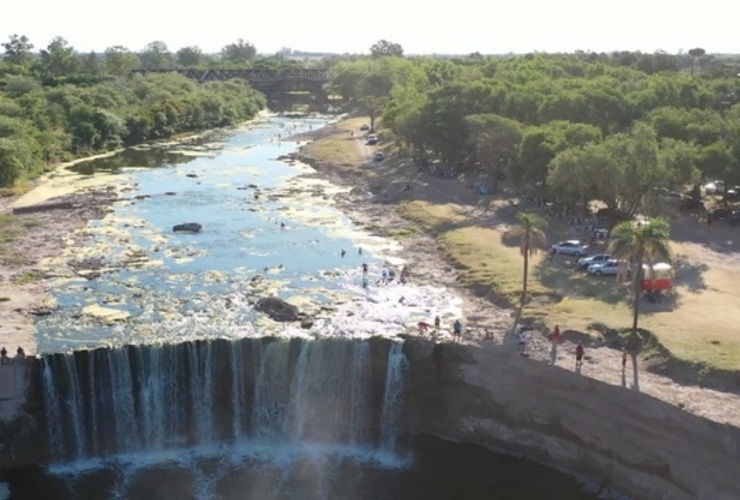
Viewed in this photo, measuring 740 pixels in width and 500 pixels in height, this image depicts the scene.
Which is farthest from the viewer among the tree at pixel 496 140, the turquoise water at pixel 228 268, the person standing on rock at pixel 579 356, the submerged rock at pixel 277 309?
the tree at pixel 496 140

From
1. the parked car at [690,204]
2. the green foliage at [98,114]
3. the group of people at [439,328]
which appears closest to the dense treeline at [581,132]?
the parked car at [690,204]

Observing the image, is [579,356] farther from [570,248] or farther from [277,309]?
[570,248]

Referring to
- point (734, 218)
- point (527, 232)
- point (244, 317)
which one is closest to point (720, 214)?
point (734, 218)

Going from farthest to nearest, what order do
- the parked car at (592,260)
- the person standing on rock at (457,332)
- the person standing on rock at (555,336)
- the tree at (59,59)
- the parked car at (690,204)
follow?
the tree at (59,59), the parked car at (690,204), the parked car at (592,260), the person standing on rock at (457,332), the person standing on rock at (555,336)

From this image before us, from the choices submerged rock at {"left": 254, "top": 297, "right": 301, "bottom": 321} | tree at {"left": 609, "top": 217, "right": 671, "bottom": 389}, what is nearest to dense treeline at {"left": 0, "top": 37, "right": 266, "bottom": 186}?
submerged rock at {"left": 254, "top": 297, "right": 301, "bottom": 321}

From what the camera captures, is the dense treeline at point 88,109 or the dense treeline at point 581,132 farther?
the dense treeline at point 88,109

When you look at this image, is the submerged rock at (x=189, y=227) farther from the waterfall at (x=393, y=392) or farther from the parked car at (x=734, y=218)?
the parked car at (x=734, y=218)

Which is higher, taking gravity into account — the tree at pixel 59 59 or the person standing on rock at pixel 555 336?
the tree at pixel 59 59

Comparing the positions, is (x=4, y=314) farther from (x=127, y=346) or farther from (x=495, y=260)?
(x=495, y=260)
